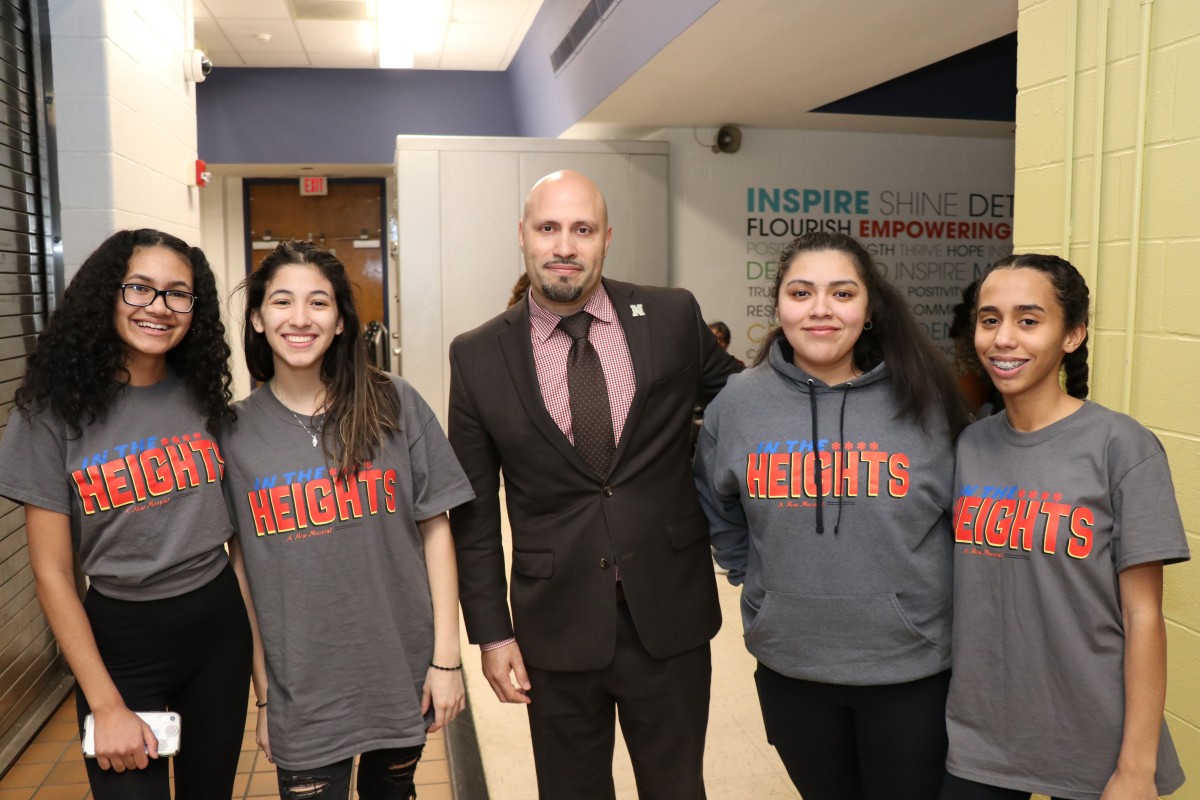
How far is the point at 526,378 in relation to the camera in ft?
6.40

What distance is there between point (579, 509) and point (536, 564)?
143 millimetres

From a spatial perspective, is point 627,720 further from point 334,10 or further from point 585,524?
point 334,10

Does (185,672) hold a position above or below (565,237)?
below

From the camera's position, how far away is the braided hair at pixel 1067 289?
154 cm

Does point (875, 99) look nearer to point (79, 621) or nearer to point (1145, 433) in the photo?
point (1145, 433)

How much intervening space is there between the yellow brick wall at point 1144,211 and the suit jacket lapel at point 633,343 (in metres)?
0.89

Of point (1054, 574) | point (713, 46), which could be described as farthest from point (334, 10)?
point (1054, 574)

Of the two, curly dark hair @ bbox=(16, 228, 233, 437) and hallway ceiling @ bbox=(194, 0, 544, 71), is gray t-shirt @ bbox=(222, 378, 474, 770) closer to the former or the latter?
curly dark hair @ bbox=(16, 228, 233, 437)

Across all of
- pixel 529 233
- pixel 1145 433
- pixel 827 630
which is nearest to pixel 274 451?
pixel 529 233

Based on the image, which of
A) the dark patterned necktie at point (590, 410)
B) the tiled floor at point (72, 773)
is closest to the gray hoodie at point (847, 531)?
the dark patterned necktie at point (590, 410)

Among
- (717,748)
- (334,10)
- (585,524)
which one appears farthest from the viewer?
(334,10)

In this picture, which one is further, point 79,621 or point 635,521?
point 635,521

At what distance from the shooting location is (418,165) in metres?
6.54

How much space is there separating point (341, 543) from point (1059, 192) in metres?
1.62
